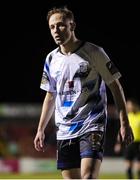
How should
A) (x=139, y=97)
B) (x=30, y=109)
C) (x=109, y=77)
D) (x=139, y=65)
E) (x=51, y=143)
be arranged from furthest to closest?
(x=139, y=65), (x=139, y=97), (x=30, y=109), (x=51, y=143), (x=109, y=77)

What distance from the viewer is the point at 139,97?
3775cm

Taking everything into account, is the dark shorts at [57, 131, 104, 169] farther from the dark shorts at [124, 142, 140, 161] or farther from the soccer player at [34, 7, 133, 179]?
the dark shorts at [124, 142, 140, 161]

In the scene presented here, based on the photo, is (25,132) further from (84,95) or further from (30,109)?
(84,95)

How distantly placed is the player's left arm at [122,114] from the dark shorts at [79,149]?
0.94 feet

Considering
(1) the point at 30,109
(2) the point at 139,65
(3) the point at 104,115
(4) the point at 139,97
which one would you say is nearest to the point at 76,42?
(3) the point at 104,115

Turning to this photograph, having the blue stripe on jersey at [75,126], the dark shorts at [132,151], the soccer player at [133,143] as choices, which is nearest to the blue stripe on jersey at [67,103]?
the blue stripe on jersey at [75,126]

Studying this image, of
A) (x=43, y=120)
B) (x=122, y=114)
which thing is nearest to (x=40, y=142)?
(x=43, y=120)

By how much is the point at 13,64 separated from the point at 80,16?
5.56 m

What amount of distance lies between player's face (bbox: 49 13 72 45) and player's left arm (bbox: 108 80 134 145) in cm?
62

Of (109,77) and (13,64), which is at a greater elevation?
(13,64)

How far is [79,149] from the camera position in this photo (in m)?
6.43

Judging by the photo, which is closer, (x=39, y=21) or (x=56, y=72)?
(x=56, y=72)

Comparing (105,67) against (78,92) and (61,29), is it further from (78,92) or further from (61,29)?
(61,29)

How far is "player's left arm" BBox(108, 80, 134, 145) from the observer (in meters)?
6.17
